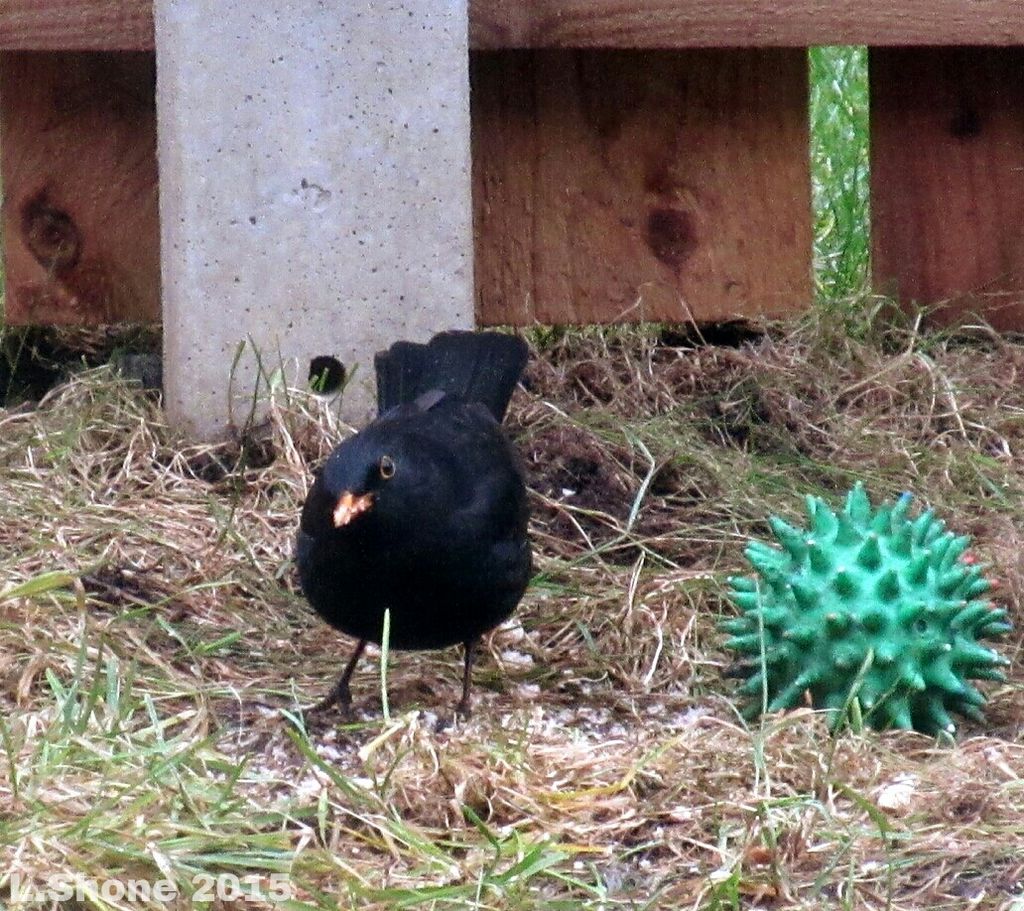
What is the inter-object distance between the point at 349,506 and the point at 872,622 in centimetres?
84

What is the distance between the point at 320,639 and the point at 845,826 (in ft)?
4.38

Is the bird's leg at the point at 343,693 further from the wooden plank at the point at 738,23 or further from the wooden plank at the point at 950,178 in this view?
the wooden plank at the point at 950,178

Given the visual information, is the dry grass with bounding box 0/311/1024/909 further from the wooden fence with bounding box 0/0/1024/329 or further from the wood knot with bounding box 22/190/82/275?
the wood knot with bounding box 22/190/82/275

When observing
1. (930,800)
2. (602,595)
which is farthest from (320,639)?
(930,800)

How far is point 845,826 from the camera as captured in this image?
2.40 m

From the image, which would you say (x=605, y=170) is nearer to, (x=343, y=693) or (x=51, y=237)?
(x=51, y=237)

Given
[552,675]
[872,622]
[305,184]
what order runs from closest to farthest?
[872,622] < [552,675] < [305,184]

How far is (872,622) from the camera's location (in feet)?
8.92

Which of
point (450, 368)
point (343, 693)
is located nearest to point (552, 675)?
point (343, 693)

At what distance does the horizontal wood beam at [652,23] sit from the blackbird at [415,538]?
3.88 ft

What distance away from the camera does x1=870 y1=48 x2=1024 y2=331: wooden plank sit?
14.8 feet

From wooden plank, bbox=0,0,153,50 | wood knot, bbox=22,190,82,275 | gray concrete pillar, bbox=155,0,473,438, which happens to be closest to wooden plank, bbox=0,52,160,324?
wood knot, bbox=22,190,82,275

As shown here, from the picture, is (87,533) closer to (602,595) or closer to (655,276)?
(602,595)

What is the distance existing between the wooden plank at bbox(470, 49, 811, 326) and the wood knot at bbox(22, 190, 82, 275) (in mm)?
988
